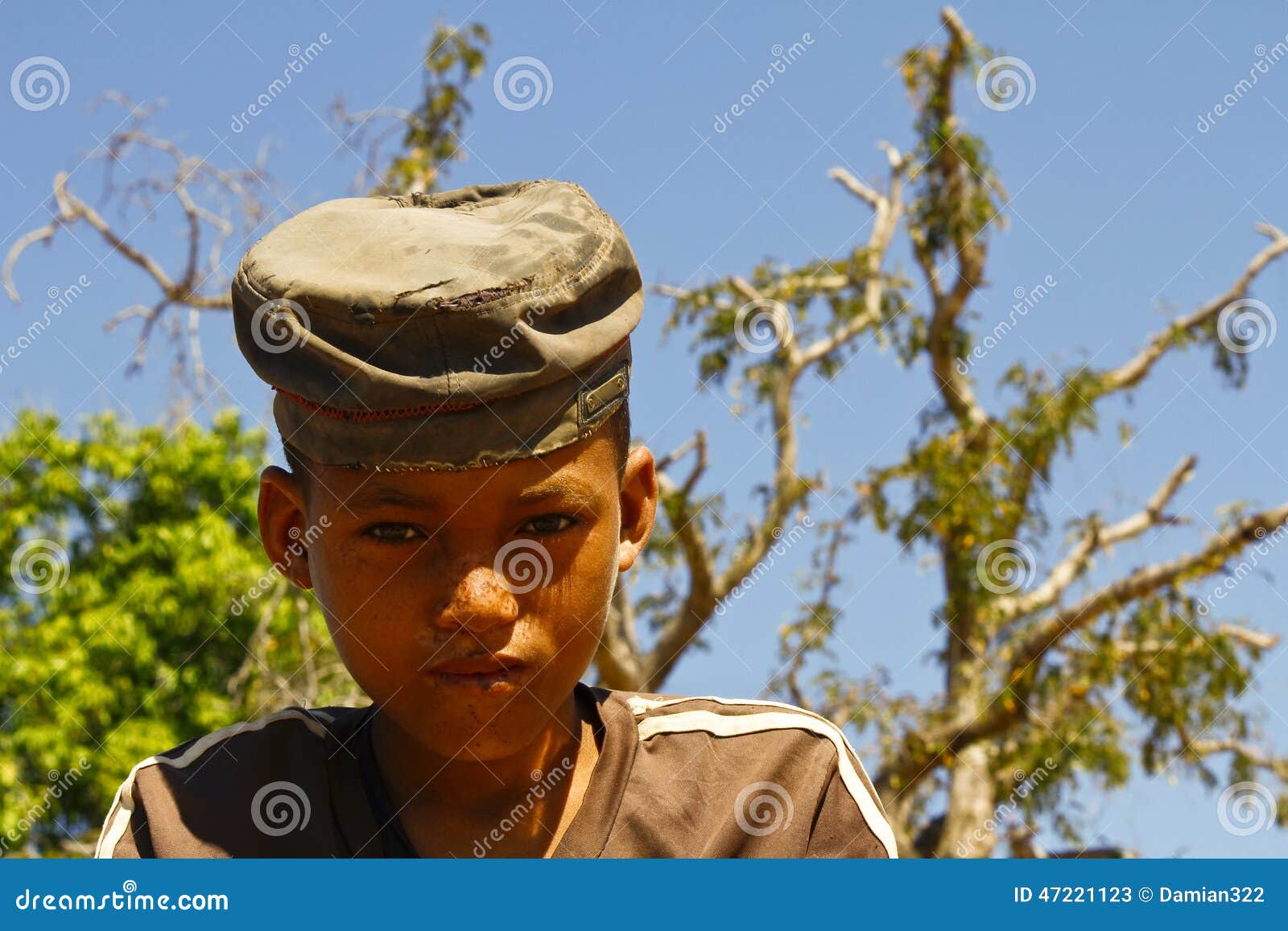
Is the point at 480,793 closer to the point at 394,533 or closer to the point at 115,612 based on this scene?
the point at 394,533

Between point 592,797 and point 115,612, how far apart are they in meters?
9.43

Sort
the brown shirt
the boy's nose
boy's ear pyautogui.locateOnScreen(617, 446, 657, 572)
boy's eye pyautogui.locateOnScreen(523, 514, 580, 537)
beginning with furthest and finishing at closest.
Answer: boy's ear pyautogui.locateOnScreen(617, 446, 657, 572)
the brown shirt
boy's eye pyautogui.locateOnScreen(523, 514, 580, 537)
the boy's nose

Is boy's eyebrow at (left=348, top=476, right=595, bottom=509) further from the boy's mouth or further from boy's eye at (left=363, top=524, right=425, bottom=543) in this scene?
the boy's mouth

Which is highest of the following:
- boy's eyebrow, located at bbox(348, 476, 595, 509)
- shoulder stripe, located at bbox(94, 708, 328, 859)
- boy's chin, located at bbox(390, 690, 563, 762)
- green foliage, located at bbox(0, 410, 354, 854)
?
boy's eyebrow, located at bbox(348, 476, 595, 509)

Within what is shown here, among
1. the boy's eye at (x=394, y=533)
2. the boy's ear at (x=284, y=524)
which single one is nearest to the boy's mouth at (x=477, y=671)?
the boy's eye at (x=394, y=533)

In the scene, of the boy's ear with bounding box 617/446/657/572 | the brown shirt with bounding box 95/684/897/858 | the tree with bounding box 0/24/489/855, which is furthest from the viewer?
the tree with bounding box 0/24/489/855

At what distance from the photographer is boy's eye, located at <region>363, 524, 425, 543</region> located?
2.17m

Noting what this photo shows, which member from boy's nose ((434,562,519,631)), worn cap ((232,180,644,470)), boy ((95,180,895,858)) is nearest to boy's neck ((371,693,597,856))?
boy ((95,180,895,858))

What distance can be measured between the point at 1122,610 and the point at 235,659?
653 cm

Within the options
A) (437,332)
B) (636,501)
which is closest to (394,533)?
(437,332)

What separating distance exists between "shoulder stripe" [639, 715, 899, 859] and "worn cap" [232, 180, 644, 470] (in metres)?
0.64

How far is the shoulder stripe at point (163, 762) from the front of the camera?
94.7 inches

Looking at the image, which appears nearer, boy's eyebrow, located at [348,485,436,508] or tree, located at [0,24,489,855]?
boy's eyebrow, located at [348,485,436,508]

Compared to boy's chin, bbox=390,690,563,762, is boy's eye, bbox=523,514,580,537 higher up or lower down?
higher up
